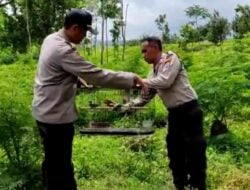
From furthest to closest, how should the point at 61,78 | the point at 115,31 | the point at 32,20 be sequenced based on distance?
the point at 115,31 → the point at 32,20 → the point at 61,78

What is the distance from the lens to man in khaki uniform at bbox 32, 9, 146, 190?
4.99 metres

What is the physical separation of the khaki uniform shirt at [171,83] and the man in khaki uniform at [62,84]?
67 cm

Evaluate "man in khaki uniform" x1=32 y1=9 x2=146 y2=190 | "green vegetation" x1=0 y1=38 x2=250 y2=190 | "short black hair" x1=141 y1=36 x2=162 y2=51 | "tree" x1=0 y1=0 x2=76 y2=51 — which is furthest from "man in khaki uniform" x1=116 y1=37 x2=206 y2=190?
"tree" x1=0 y1=0 x2=76 y2=51

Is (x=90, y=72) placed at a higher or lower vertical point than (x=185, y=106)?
higher

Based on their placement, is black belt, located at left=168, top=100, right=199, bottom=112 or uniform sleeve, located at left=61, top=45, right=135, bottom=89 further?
black belt, located at left=168, top=100, right=199, bottom=112

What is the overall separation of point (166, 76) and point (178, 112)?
0.48 meters

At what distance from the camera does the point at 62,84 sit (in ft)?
16.9

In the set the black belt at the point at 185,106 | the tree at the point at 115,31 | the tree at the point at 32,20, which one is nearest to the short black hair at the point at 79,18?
the black belt at the point at 185,106

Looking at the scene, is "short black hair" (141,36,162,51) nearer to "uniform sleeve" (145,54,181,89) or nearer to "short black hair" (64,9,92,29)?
"uniform sleeve" (145,54,181,89)

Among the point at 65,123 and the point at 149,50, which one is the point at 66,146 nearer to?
the point at 65,123

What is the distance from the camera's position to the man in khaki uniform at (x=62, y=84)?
499 centimetres

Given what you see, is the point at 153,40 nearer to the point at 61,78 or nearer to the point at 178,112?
the point at 178,112

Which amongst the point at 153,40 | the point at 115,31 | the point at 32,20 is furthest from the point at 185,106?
the point at 115,31

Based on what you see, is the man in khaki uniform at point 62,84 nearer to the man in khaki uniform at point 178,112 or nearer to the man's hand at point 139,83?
the man's hand at point 139,83
